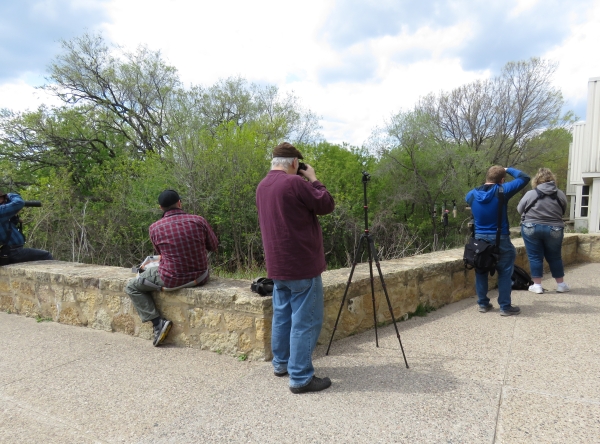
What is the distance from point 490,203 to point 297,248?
2.65 metres

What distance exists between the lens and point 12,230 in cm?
543

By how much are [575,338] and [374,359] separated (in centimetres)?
183

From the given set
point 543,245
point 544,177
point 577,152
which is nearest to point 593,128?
point 577,152

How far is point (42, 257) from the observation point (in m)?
5.84

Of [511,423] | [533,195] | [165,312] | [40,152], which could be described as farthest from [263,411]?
[40,152]

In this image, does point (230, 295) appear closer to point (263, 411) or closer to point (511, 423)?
point (263, 411)

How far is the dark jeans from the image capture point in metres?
5.46

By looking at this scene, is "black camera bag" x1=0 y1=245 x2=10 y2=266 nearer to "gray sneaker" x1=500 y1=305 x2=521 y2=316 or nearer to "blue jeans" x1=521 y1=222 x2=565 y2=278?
"gray sneaker" x1=500 y1=305 x2=521 y2=316

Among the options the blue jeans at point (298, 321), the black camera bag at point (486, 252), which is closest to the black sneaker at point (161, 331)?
the blue jeans at point (298, 321)

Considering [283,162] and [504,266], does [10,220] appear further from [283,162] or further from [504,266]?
[504,266]

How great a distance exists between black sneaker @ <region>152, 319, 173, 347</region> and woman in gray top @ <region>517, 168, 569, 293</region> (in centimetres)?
452

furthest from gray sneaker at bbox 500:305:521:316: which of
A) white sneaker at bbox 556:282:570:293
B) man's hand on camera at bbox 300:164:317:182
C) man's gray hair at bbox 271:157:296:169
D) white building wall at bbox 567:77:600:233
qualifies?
white building wall at bbox 567:77:600:233

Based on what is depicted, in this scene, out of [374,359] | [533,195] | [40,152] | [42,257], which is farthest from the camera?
[40,152]

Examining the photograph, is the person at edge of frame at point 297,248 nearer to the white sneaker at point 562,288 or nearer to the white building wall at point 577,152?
the white sneaker at point 562,288
